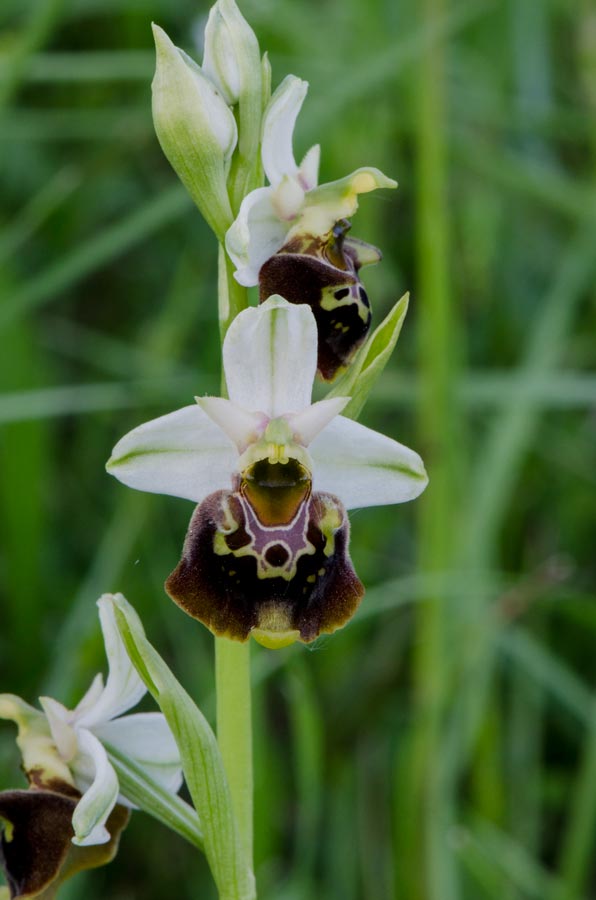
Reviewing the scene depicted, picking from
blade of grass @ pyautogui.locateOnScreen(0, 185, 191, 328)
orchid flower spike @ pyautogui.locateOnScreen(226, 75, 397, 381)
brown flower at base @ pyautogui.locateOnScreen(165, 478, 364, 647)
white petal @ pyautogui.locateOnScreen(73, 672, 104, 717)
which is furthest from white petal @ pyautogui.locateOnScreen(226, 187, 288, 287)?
blade of grass @ pyautogui.locateOnScreen(0, 185, 191, 328)

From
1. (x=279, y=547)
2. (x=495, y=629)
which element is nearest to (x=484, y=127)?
(x=495, y=629)

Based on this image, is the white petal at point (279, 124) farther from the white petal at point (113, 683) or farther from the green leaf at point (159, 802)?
the green leaf at point (159, 802)

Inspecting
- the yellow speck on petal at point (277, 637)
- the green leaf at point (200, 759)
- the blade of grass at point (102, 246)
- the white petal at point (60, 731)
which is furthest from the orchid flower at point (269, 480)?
the blade of grass at point (102, 246)

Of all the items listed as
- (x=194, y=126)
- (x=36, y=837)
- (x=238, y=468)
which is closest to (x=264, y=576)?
(x=238, y=468)

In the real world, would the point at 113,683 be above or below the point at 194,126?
below

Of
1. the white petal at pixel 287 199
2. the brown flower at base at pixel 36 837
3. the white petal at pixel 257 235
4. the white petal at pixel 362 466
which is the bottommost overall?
the brown flower at base at pixel 36 837

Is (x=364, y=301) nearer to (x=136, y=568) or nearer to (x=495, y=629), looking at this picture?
(x=495, y=629)

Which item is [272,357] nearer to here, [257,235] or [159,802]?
[257,235]
